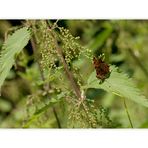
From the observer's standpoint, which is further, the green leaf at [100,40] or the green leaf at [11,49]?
the green leaf at [100,40]

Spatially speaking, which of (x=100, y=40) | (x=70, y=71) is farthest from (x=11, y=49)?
(x=100, y=40)

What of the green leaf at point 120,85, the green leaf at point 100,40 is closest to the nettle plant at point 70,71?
the green leaf at point 120,85

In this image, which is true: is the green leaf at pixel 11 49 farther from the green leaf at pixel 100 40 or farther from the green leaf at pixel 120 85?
the green leaf at pixel 100 40

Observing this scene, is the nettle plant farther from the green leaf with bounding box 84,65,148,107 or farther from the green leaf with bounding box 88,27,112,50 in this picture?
the green leaf with bounding box 88,27,112,50

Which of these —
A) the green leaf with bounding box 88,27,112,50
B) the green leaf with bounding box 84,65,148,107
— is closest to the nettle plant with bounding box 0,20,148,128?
the green leaf with bounding box 84,65,148,107

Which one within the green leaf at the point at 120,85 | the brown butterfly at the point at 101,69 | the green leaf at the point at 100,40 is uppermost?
the green leaf at the point at 100,40

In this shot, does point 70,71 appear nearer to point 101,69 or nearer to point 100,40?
point 101,69
